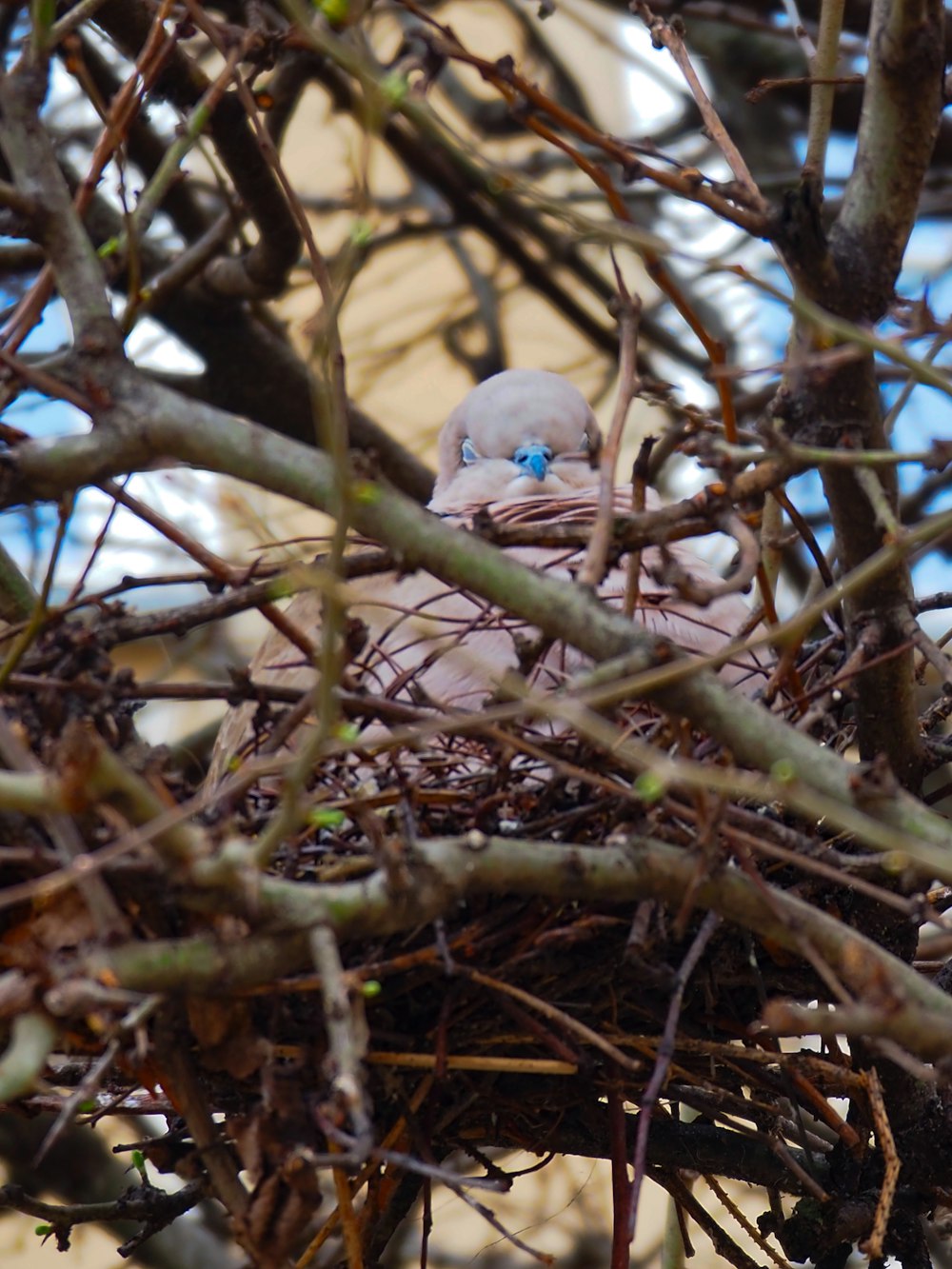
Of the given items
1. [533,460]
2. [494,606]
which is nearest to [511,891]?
[494,606]

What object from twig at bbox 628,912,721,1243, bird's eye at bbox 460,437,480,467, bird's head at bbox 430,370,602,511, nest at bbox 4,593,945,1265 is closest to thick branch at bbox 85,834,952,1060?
nest at bbox 4,593,945,1265

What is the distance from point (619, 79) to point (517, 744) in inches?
248

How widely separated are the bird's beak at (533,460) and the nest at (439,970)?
82 centimetres

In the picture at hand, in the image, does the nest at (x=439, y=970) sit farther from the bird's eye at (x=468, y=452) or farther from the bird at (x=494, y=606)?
the bird's eye at (x=468, y=452)

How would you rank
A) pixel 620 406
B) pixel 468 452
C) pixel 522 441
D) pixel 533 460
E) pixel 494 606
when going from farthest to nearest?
pixel 468 452, pixel 522 441, pixel 533 460, pixel 494 606, pixel 620 406

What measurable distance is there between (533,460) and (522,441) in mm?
175

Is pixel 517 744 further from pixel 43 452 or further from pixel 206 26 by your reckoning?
pixel 206 26

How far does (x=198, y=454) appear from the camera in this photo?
174 centimetres

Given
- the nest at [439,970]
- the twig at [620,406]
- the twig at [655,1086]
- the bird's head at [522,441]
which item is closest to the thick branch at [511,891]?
the nest at [439,970]

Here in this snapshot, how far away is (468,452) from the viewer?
11.6 feet

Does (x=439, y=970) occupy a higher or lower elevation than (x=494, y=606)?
lower

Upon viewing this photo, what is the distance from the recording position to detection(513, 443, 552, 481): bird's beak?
314 centimetres

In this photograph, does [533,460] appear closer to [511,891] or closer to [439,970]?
[439,970]

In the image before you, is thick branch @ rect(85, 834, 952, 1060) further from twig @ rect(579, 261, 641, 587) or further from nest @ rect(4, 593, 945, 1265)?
twig @ rect(579, 261, 641, 587)
